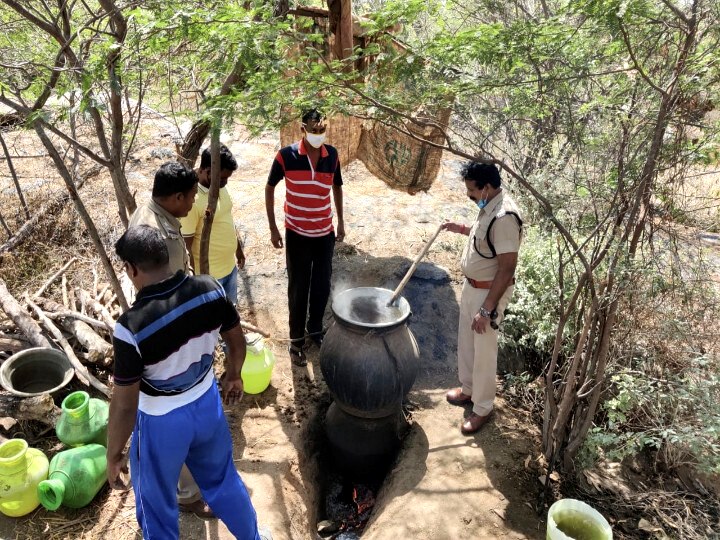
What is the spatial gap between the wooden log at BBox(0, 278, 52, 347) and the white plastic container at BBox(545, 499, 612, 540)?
12.6 feet

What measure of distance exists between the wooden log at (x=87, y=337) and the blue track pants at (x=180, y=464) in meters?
1.78

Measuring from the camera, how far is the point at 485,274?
3.34 meters

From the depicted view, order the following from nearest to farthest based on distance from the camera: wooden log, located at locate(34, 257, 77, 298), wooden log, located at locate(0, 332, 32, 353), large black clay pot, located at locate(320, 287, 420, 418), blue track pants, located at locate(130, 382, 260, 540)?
blue track pants, located at locate(130, 382, 260, 540) → large black clay pot, located at locate(320, 287, 420, 418) → wooden log, located at locate(0, 332, 32, 353) → wooden log, located at locate(34, 257, 77, 298)

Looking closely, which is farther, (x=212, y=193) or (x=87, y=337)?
(x=87, y=337)

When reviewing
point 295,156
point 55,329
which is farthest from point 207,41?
point 55,329

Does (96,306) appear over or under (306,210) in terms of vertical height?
under

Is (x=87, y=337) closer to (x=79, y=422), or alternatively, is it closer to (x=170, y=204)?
(x=79, y=422)

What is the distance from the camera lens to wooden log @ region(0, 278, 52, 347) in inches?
152

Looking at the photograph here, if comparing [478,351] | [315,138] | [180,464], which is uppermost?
[315,138]

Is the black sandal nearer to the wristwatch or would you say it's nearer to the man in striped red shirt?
the man in striped red shirt

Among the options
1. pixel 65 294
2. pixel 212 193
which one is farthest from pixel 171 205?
pixel 65 294

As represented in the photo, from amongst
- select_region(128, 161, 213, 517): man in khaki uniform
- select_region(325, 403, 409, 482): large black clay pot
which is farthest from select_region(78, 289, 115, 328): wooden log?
select_region(325, 403, 409, 482): large black clay pot

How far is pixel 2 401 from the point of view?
10.6 ft

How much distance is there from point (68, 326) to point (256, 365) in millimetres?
1729
